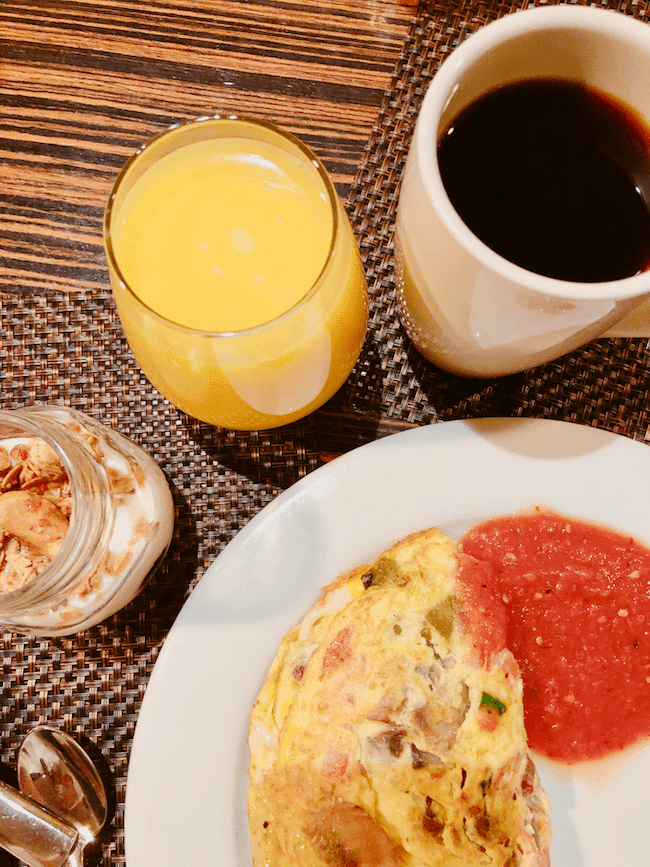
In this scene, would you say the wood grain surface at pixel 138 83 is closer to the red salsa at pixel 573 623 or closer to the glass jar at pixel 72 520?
the glass jar at pixel 72 520

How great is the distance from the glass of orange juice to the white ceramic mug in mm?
112

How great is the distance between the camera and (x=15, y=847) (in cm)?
99

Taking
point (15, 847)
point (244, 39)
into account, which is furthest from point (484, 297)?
point (15, 847)

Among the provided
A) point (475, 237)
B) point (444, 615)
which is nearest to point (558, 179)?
point (475, 237)

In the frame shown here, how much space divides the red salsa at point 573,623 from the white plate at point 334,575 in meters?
0.03

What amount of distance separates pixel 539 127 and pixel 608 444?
0.47 m

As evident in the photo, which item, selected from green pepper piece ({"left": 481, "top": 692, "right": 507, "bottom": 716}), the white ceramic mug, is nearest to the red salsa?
green pepper piece ({"left": 481, "top": 692, "right": 507, "bottom": 716})

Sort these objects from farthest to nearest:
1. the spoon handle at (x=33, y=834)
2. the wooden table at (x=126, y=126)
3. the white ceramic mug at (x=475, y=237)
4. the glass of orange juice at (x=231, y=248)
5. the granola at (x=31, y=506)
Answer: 1. the wooden table at (x=126, y=126)
2. the spoon handle at (x=33, y=834)
3. the granola at (x=31, y=506)
4. the glass of orange juice at (x=231, y=248)
5. the white ceramic mug at (x=475, y=237)

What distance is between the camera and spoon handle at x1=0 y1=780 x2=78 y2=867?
0.98 m

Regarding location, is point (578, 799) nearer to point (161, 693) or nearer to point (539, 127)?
point (161, 693)

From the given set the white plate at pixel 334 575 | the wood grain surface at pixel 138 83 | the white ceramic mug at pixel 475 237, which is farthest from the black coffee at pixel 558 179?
the wood grain surface at pixel 138 83

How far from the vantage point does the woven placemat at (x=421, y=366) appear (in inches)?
42.6

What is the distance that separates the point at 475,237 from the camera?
648 millimetres

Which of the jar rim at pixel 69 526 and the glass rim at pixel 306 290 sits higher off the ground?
the glass rim at pixel 306 290
